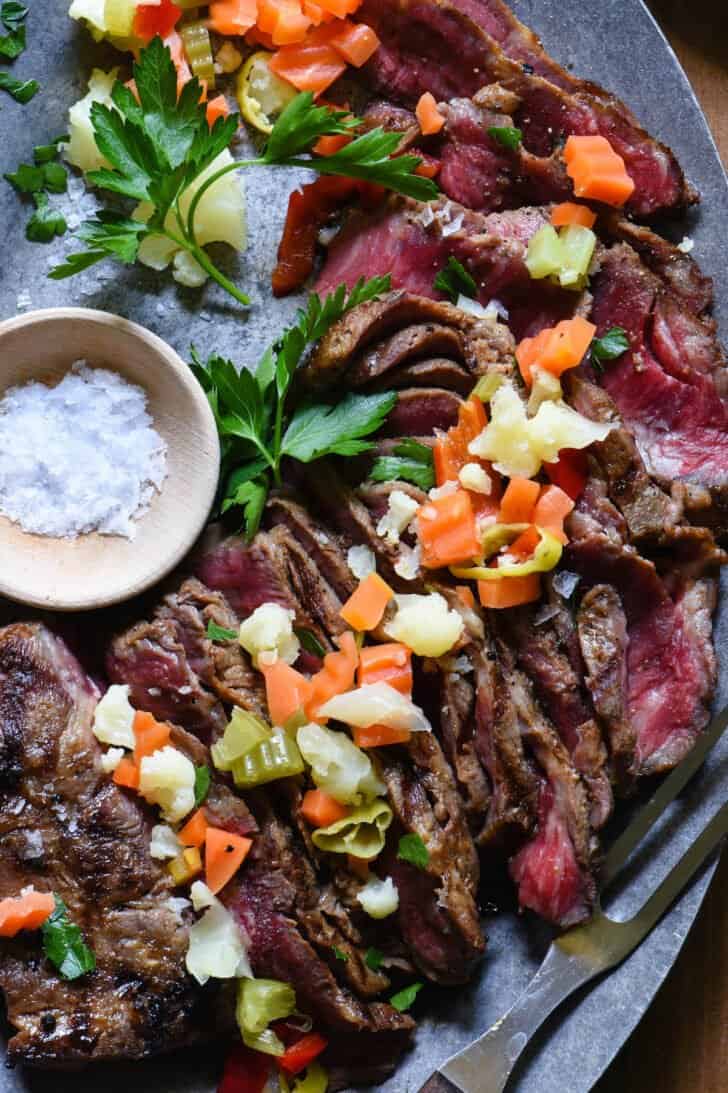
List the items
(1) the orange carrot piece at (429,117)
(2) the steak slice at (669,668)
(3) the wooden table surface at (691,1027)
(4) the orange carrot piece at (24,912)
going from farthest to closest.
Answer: (3) the wooden table surface at (691,1027) → (1) the orange carrot piece at (429,117) → (2) the steak slice at (669,668) → (4) the orange carrot piece at (24,912)

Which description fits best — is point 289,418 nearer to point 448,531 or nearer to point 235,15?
point 448,531

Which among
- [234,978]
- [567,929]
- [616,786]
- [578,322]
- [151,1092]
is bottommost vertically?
[151,1092]

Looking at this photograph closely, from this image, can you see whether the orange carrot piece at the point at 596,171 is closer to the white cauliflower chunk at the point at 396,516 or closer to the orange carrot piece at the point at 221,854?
the white cauliflower chunk at the point at 396,516

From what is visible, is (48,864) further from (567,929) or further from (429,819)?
(567,929)

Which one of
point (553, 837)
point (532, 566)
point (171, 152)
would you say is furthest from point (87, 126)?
point (553, 837)

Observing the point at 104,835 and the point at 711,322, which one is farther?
the point at 711,322

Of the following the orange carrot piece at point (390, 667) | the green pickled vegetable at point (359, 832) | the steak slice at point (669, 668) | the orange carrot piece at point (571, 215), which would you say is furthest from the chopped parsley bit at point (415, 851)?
the orange carrot piece at point (571, 215)

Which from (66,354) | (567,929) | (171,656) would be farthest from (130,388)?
(567,929)

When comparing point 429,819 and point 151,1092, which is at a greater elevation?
point 429,819
